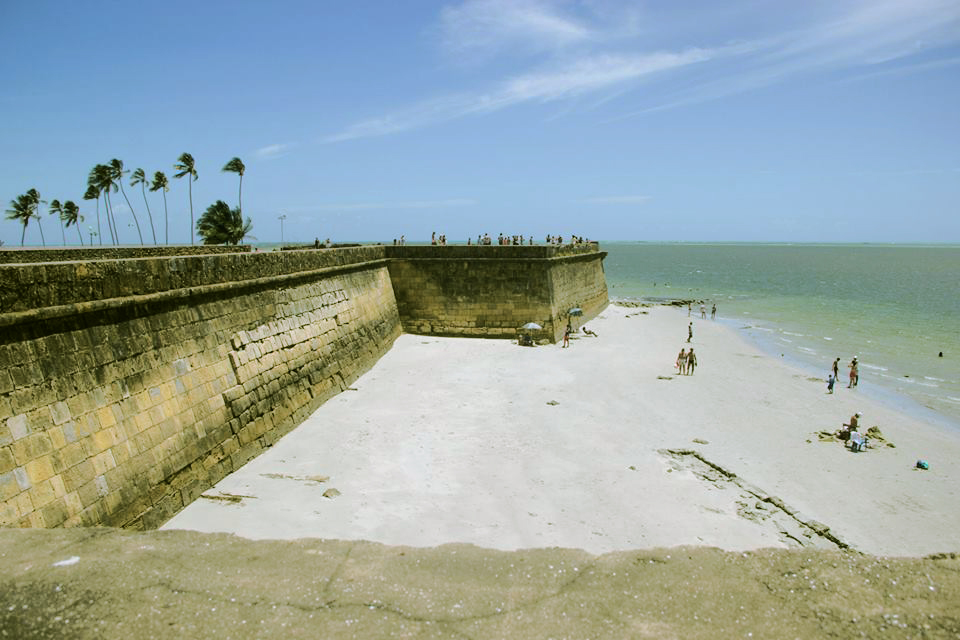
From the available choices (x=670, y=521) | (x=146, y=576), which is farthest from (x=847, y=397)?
(x=146, y=576)

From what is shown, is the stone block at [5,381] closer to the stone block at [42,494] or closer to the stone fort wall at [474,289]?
the stone block at [42,494]

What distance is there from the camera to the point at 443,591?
14.9 ft

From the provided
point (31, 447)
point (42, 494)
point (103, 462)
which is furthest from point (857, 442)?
point (31, 447)

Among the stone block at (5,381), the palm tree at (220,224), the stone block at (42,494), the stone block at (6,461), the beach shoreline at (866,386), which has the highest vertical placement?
the palm tree at (220,224)

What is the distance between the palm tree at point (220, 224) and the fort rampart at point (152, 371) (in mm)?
15260

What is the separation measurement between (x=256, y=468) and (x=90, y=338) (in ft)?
13.8

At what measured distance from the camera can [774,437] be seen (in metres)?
14.2

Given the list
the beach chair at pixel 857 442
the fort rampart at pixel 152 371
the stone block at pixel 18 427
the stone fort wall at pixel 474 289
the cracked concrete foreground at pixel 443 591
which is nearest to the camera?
the cracked concrete foreground at pixel 443 591

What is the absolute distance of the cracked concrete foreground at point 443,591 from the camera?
4020 mm

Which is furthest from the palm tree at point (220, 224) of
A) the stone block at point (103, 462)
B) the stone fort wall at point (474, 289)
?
the stone block at point (103, 462)

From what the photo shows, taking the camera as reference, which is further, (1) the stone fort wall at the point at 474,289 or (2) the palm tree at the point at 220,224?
(2) the palm tree at the point at 220,224

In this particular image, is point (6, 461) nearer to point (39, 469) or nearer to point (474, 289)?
point (39, 469)

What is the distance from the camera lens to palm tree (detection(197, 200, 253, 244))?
29797mm

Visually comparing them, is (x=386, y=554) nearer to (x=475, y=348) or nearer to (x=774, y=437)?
(x=774, y=437)
